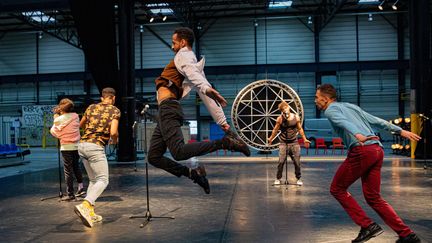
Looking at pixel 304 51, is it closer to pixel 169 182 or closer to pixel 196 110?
pixel 196 110

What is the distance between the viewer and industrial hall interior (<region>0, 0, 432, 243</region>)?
448 cm

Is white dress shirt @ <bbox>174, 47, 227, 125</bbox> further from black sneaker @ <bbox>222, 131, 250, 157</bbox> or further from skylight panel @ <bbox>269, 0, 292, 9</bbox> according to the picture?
skylight panel @ <bbox>269, 0, 292, 9</bbox>

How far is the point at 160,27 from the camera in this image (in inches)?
1300

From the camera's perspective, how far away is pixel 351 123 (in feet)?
13.7

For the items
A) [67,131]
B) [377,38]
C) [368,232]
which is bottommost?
[368,232]

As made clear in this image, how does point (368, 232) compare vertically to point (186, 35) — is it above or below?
below

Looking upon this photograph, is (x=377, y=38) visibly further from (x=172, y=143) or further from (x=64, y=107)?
(x=172, y=143)

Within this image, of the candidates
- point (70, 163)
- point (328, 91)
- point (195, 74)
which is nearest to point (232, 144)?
point (195, 74)

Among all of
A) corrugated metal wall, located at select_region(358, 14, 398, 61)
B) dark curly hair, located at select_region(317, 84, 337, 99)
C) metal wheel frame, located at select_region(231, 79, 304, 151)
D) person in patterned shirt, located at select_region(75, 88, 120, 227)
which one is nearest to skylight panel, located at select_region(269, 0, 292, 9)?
corrugated metal wall, located at select_region(358, 14, 398, 61)

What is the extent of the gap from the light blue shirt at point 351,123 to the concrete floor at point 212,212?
1.18m

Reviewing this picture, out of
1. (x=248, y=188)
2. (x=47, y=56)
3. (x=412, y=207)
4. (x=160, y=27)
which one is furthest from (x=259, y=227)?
(x=47, y=56)

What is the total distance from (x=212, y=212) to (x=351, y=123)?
9.33 ft

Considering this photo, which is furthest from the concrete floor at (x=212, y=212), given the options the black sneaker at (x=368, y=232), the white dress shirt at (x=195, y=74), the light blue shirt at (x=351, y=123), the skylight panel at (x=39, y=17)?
the skylight panel at (x=39, y=17)

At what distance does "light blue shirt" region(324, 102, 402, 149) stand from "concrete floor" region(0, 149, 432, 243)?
3.86 feet
